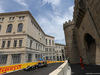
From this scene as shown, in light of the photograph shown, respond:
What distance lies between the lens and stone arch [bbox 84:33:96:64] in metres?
10.9

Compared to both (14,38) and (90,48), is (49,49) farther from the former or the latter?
(90,48)

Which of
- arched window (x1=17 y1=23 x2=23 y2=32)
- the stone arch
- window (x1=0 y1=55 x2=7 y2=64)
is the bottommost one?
window (x1=0 y1=55 x2=7 y2=64)

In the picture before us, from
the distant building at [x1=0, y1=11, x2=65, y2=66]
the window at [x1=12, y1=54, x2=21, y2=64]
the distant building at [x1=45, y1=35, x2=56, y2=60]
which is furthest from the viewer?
the distant building at [x1=45, y1=35, x2=56, y2=60]

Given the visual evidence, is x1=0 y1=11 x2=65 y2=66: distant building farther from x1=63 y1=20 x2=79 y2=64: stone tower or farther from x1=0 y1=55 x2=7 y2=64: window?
x1=63 y1=20 x2=79 y2=64: stone tower

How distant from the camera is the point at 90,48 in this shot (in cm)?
1134

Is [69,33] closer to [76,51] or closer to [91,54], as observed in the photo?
[76,51]

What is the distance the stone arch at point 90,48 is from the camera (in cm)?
1087

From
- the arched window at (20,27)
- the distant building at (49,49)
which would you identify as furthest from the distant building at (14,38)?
the distant building at (49,49)

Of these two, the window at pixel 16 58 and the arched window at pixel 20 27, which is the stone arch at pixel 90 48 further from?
the arched window at pixel 20 27

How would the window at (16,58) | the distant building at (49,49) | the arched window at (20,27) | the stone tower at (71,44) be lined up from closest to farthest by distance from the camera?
the stone tower at (71,44), the window at (16,58), the arched window at (20,27), the distant building at (49,49)

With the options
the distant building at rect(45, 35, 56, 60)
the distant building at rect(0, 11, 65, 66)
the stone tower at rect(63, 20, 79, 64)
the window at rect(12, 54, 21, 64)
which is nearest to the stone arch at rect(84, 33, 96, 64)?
the stone tower at rect(63, 20, 79, 64)

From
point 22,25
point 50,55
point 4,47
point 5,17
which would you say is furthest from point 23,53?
point 50,55

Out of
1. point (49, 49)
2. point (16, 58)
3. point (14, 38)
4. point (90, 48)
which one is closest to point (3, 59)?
point (16, 58)

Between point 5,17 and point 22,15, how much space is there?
6.25 metres
